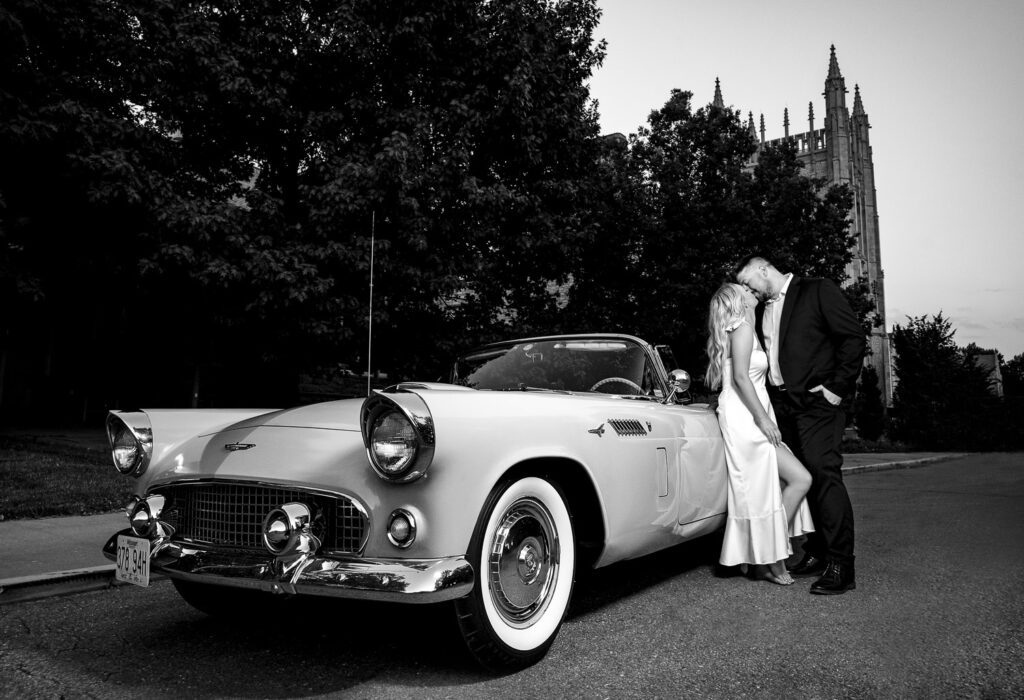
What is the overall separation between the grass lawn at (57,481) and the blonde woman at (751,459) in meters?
5.43

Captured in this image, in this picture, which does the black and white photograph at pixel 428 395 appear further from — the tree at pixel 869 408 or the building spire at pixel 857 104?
the building spire at pixel 857 104

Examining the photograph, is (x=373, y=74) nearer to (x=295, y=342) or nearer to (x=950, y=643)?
(x=295, y=342)

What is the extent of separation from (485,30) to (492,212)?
121 inches

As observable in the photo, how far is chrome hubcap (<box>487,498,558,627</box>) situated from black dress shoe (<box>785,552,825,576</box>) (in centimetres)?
202

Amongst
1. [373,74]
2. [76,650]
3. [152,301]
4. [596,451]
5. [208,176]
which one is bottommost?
[76,650]

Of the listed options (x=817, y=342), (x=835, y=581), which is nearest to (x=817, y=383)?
(x=817, y=342)

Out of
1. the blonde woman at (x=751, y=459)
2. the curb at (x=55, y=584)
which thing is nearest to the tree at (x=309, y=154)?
the curb at (x=55, y=584)

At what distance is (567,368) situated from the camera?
4066mm

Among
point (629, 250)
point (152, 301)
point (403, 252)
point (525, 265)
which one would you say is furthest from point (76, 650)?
point (629, 250)

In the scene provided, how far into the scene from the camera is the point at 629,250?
72.0ft

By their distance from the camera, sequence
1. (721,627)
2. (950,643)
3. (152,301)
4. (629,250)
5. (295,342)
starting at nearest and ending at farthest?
1. (950,643)
2. (721,627)
3. (295,342)
4. (152,301)
5. (629,250)

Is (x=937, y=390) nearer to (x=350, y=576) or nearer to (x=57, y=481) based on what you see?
(x=57, y=481)

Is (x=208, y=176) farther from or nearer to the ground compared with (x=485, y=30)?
nearer to the ground

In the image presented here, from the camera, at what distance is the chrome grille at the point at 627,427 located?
3.23m
